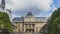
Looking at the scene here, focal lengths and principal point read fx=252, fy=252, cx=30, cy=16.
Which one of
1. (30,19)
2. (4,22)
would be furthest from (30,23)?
(4,22)

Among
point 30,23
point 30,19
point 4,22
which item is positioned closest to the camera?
point 4,22

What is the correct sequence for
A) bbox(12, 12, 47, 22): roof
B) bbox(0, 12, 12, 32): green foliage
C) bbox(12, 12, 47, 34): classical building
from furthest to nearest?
bbox(12, 12, 47, 22): roof, bbox(12, 12, 47, 34): classical building, bbox(0, 12, 12, 32): green foliage

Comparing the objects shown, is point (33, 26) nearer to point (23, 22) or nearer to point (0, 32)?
point (23, 22)

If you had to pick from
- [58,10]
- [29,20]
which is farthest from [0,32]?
[29,20]

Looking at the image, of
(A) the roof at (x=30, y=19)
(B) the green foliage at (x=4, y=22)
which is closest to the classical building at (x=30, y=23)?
(A) the roof at (x=30, y=19)

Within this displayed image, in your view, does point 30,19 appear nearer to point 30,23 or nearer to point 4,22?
point 30,23

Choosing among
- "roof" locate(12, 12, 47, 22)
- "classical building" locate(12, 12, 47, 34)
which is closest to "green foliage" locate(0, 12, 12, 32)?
"classical building" locate(12, 12, 47, 34)

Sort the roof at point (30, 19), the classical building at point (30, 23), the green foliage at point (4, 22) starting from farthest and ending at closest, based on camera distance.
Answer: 1. the roof at point (30, 19)
2. the classical building at point (30, 23)
3. the green foliage at point (4, 22)

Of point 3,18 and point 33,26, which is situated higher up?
point 3,18

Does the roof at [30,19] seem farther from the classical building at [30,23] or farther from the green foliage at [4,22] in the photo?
the green foliage at [4,22]

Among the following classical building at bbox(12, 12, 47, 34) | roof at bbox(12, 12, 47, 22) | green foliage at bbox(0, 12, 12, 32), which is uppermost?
green foliage at bbox(0, 12, 12, 32)

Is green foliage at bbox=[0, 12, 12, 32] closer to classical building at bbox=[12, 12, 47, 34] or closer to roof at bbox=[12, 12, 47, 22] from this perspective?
classical building at bbox=[12, 12, 47, 34]

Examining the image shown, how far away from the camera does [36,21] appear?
179 m

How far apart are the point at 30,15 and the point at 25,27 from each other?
10.7 metres
